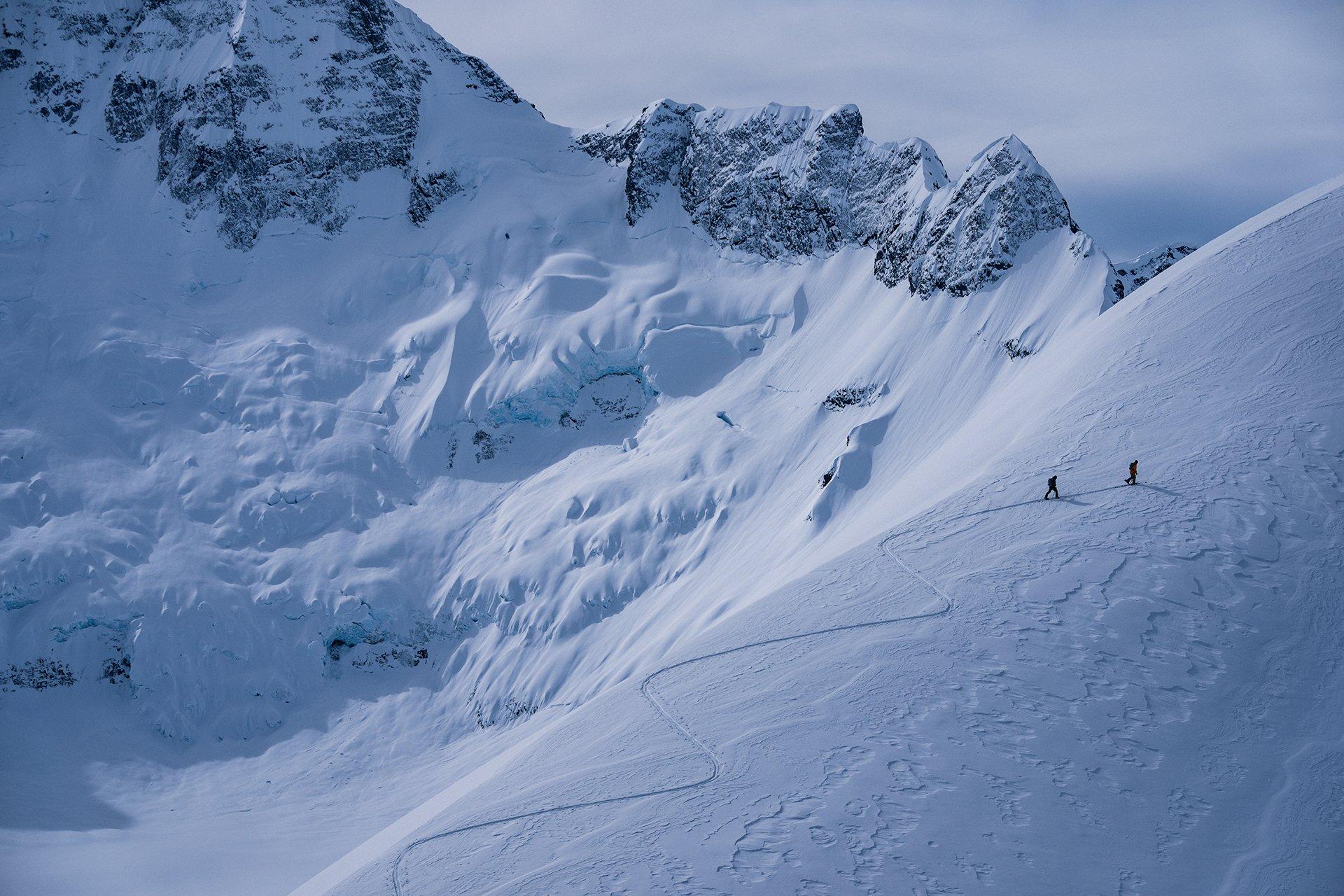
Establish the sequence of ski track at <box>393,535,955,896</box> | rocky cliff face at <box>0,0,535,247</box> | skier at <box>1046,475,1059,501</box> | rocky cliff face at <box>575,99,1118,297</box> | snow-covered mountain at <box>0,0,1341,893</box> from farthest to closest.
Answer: rocky cliff face at <box>0,0,535,247</box> → rocky cliff face at <box>575,99,1118,297</box> → skier at <box>1046,475,1059,501</box> → ski track at <box>393,535,955,896</box> → snow-covered mountain at <box>0,0,1341,893</box>

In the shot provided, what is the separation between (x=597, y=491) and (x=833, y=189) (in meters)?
31.8

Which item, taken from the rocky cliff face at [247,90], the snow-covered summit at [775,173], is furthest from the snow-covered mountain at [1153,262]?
the rocky cliff face at [247,90]

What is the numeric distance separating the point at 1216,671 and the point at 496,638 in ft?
148

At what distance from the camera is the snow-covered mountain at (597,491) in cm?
1984

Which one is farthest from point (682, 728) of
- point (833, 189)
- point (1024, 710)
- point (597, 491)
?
point (833, 189)

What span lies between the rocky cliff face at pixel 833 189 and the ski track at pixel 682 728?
4012 centimetres

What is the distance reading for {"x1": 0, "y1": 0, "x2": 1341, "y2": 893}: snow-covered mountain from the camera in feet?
65.1

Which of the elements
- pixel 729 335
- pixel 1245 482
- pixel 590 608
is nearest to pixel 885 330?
pixel 729 335

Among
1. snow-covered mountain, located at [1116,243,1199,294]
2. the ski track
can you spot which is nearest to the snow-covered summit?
snow-covered mountain, located at [1116,243,1199,294]

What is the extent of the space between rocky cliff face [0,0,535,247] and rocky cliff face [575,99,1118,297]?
18294 millimetres

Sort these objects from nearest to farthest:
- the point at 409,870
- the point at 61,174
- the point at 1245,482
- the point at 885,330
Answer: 1. the point at 409,870
2. the point at 1245,482
3. the point at 885,330
4. the point at 61,174

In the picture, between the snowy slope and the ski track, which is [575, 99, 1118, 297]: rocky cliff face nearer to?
the snowy slope

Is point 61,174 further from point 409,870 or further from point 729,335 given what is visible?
point 409,870

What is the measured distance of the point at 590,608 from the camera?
57.2 metres
